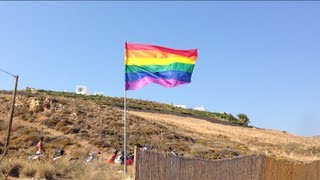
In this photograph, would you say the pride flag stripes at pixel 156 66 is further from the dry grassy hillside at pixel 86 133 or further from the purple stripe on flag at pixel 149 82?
the dry grassy hillside at pixel 86 133

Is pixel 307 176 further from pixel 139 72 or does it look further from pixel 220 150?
pixel 220 150

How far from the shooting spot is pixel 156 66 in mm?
18531

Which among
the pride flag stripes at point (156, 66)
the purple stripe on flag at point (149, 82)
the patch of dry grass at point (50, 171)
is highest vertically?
the pride flag stripes at point (156, 66)

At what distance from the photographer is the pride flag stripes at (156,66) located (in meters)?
18.2

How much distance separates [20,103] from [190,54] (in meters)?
36.0

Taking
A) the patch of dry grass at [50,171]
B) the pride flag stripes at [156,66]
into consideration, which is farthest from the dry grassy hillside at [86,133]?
the pride flag stripes at [156,66]

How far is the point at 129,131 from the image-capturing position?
47438 millimetres

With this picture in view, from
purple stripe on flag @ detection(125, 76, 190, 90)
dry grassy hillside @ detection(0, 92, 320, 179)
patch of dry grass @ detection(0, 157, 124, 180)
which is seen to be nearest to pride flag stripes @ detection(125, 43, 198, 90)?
purple stripe on flag @ detection(125, 76, 190, 90)

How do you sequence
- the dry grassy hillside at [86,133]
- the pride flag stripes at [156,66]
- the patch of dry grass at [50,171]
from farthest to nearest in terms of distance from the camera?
the dry grassy hillside at [86,133] < the pride flag stripes at [156,66] < the patch of dry grass at [50,171]

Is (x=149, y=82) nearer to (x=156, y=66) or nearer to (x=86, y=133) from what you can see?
(x=156, y=66)

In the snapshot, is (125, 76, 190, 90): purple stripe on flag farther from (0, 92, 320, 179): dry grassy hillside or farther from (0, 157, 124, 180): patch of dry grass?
(0, 92, 320, 179): dry grassy hillside

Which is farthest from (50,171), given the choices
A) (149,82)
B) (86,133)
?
(86,133)

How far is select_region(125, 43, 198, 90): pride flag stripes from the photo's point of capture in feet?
59.7

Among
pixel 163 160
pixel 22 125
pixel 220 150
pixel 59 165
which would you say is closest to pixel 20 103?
pixel 22 125
